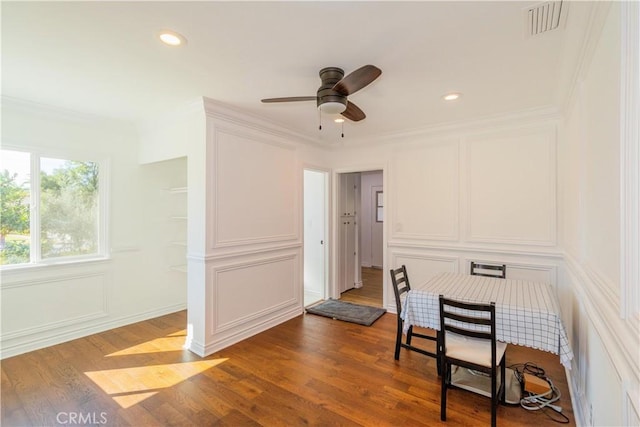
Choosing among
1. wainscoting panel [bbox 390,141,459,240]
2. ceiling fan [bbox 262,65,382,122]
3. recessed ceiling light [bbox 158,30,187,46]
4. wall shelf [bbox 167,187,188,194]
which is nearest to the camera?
recessed ceiling light [bbox 158,30,187,46]

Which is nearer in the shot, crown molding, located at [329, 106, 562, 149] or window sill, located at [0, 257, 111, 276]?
window sill, located at [0, 257, 111, 276]

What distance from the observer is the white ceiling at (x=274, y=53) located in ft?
5.28

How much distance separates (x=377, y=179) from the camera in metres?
7.60

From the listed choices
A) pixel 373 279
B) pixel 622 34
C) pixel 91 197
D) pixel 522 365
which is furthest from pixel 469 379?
pixel 91 197

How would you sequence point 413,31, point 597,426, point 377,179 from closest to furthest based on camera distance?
point 597,426 < point 413,31 < point 377,179

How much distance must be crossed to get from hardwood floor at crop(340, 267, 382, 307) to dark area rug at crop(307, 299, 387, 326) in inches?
9.5

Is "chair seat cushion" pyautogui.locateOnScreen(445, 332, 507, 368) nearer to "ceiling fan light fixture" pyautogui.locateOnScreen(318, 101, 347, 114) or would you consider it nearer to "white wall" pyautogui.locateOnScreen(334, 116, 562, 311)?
"white wall" pyautogui.locateOnScreen(334, 116, 562, 311)

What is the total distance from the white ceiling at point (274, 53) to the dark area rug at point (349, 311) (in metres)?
2.61

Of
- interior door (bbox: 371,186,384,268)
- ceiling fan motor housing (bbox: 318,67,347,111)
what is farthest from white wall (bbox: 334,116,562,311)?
interior door (bbox: 371,186,384,268)

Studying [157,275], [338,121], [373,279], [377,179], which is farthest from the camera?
[377,179]

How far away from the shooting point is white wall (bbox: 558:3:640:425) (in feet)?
3.52

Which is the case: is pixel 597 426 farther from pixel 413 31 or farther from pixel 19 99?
pixel 19 99

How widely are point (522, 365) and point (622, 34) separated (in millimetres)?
2779

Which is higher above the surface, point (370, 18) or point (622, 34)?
point (370, 18)
